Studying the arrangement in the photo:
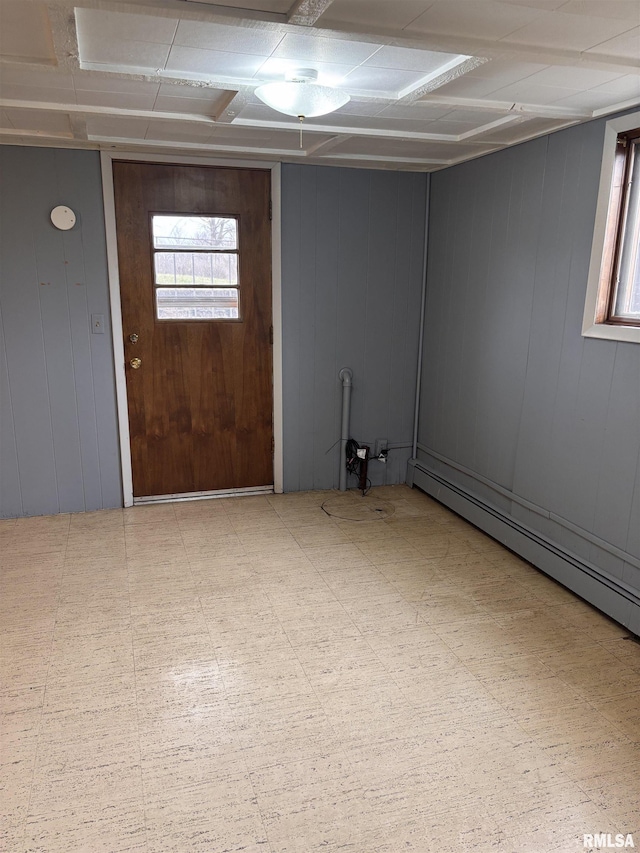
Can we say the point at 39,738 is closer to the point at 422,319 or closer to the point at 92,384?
the point at 92,384

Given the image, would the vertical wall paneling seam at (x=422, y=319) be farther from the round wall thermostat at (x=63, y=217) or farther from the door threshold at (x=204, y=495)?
the round wall thermostat at (x=63, y=217)

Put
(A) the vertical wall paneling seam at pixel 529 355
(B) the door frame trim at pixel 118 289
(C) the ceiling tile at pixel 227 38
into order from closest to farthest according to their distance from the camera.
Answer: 1. (C) the ceiling tile at pixel 227 38
2. (A) the vertical wall paneling seam at pixel 529 355
3. (B) the door frame trim at pixel 118 289

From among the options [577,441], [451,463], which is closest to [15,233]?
[451,463]

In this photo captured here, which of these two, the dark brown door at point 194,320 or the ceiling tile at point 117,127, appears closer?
the ceiling tile at point 117,127

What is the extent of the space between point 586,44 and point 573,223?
3.75ft

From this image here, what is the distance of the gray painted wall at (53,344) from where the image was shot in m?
3.66

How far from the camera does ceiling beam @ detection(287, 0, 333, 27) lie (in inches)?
64.7

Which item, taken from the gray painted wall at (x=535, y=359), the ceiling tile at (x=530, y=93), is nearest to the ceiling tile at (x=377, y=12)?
the ceiling tile at (x=530, y=93)

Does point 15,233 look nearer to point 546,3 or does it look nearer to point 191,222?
point 191,222

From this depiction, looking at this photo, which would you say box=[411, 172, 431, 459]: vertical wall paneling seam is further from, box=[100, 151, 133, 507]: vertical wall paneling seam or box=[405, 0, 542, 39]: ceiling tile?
box=[405, 0, 542, 39]: ceiling tile

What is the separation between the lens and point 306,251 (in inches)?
166

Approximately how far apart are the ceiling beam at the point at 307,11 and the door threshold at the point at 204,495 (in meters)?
3.19

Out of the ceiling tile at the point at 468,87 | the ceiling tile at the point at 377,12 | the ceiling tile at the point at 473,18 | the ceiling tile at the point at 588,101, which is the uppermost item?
the ceiling tile at the point at 588,101

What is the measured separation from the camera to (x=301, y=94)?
2326mm
